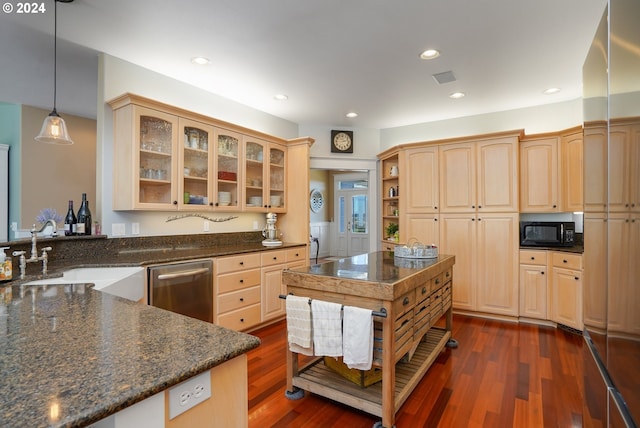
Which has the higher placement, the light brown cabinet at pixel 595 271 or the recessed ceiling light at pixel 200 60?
the recessed ceiling light at pixel 200 60

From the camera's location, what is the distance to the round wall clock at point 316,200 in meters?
8.66

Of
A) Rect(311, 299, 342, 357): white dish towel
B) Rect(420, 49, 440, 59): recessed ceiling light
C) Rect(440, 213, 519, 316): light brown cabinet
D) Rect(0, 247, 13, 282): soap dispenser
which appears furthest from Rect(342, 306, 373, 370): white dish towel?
Rect(440, 213, 519, 316): light brown cabinet

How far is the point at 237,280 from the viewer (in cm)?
324

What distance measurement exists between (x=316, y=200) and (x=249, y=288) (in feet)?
18.3

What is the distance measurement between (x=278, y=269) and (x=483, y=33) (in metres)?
2.99

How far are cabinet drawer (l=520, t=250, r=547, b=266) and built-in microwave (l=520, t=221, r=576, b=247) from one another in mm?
123

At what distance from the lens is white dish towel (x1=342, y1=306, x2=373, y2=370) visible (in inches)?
71.8

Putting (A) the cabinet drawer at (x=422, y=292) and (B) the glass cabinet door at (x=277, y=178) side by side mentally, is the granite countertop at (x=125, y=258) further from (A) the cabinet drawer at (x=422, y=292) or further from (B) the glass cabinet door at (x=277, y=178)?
(A) the cabinet drawer at (x=422, y=292)

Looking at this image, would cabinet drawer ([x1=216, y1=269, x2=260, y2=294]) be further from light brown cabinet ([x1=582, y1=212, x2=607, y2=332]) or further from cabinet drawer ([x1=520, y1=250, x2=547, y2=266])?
cabinet drawer ([x1=520, y1=250, x2=547, y2=266])

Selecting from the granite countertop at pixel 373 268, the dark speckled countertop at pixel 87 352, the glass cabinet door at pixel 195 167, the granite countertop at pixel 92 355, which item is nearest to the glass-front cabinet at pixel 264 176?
the glass cabinet door at pixel 195 167

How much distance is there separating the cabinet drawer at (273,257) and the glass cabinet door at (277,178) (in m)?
0.69

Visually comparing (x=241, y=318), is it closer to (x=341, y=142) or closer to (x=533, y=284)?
(x=341, y=142)

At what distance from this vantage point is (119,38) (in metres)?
2.54

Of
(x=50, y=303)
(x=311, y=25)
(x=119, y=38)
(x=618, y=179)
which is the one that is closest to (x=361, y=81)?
(x=311, y=25)
